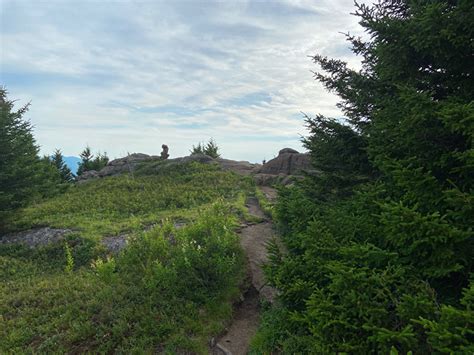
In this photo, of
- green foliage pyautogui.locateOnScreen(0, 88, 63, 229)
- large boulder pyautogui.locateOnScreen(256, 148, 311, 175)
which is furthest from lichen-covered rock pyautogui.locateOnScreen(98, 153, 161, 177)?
green foliage pyautogui.locateOnScreen(0, 88, 63, 229)

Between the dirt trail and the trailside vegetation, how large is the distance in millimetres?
754

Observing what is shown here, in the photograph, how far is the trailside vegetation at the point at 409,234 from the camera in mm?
3518

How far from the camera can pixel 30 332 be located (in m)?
7.37

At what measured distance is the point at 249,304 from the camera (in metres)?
8.71

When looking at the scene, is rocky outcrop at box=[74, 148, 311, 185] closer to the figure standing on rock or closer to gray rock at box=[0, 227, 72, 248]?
the figure standing on rock

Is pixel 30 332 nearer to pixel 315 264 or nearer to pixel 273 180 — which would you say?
pixel 315 264

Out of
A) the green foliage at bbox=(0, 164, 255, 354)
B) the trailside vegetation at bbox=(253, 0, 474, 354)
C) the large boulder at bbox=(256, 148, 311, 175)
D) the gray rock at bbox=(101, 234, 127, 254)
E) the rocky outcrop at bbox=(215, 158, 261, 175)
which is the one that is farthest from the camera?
the rocky outcrop at bbox=(215, 158, 261, 175)

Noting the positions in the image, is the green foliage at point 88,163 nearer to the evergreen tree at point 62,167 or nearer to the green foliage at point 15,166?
the evergreen tree at point 62,167

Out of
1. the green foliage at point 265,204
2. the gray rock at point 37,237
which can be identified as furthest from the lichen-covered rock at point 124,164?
the gray rock at point 37,237

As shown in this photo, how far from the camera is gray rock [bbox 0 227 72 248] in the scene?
1471 cm

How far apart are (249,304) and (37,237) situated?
11.8 m

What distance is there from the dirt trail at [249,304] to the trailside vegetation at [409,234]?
754mm

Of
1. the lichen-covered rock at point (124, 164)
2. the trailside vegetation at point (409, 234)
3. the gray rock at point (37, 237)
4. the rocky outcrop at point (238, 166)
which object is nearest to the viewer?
the trailside vegetation at point (409, 234)

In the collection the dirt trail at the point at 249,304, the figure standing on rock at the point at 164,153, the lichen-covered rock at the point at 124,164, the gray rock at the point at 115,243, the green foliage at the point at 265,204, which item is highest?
the figure standing on rock at the point at 164,153
